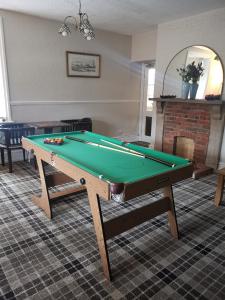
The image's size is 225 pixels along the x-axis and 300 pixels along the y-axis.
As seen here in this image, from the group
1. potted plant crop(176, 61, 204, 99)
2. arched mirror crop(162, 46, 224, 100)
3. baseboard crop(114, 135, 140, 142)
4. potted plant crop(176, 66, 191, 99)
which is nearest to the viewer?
arched mirror crop(162, 46, 224, 100)

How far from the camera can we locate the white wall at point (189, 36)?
370 cm

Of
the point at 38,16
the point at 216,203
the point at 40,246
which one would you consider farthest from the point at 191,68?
the point at 40,246

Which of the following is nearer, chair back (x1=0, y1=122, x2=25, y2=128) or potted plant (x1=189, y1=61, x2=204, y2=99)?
chair back (x1=0, y1=122, x2=25, y2=128)

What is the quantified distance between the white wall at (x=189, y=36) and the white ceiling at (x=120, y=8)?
0.47ft

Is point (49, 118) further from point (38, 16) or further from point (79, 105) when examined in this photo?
point (38, 16)

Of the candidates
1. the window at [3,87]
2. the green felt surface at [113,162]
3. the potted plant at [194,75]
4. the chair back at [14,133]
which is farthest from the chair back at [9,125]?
the potted plant at [194,75]

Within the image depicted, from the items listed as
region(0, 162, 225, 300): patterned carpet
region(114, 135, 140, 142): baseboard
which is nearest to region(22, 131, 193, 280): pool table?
region(0, 162, 225, 300): patterned carpet

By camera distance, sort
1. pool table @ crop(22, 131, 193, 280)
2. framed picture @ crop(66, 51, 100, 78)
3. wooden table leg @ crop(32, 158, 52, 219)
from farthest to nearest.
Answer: framed picture @ crop(66, 51, 100, 78), wooden table leg @ crop(32, 158, 52, 219), pool table @ crop(22, 131, 193, 280)

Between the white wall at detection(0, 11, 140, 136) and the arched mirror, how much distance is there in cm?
152

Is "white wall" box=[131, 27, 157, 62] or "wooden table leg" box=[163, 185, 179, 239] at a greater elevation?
"white wall" box=[131, 27, 157, 62]

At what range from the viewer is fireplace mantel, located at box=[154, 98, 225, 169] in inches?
151

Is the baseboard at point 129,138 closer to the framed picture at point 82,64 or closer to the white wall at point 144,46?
the framed picture at point 82,64

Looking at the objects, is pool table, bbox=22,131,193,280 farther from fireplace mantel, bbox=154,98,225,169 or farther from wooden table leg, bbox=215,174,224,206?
fireplace mantel, bbox=154,98,225,169

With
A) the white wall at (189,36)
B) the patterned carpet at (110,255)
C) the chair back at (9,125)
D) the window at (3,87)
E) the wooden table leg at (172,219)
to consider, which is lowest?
the patterned carpet at (110,255)
